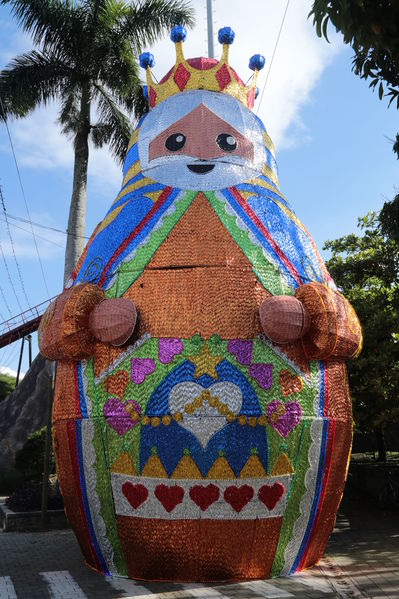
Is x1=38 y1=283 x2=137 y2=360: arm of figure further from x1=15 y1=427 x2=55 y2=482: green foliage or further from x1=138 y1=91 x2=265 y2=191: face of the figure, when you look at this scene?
x1=15 y1=427 x2=55 y2=482: green foliage

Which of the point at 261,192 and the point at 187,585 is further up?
the point at 261,192

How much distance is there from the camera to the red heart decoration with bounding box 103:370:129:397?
6.22 meters

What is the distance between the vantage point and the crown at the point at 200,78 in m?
7.96

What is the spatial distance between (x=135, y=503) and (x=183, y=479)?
557 millimetres

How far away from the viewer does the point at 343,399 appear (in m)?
6.87

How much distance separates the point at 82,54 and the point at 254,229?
12020 millimetres

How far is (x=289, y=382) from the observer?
6293mm

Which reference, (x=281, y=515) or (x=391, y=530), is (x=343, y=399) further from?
(x=391, y=530)

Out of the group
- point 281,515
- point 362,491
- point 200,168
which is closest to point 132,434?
point 281,515

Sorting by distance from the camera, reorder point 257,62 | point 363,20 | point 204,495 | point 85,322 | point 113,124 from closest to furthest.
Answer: point 363,20 → point 204,495 → point 85,322 → point 257,62 → point 113,124

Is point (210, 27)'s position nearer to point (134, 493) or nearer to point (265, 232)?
point (265, 232)

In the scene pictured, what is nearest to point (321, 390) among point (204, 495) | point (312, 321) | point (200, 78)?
point (312, 321)

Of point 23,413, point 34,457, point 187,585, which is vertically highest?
point 23,413

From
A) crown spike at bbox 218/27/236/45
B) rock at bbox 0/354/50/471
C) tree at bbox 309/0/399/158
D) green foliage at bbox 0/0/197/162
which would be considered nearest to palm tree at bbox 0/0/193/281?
green foliage at bbox 0/0/197/162
